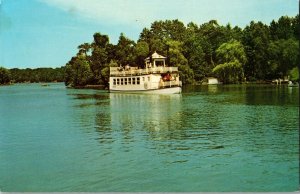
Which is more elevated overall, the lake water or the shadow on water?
the shadow on water

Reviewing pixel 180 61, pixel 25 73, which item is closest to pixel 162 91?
pixel 180 61

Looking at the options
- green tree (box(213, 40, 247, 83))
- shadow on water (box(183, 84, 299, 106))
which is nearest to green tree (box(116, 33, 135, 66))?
shadow on water (box(183, 84, 299, 106))

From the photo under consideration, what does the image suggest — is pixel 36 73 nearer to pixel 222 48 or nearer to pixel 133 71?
pixel 222 48

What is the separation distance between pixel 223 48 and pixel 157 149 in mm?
4362

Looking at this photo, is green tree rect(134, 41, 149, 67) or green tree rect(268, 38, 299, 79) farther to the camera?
green tree rect(134, 41, 149, 67)

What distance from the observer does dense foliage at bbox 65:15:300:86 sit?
749 cm

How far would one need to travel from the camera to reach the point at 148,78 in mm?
17500

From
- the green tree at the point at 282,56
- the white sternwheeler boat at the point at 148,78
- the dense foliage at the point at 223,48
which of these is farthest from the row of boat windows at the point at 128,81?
the green tree at the point at 282,56

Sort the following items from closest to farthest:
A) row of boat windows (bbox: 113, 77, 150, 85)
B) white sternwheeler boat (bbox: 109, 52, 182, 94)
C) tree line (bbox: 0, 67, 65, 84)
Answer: tree line (bbox: 0, 67, 65, 84), white sternwheeler boat (bbox: 109, 52, 182, 94), row of boat windows (bbox: 113, 77, 150, 85)

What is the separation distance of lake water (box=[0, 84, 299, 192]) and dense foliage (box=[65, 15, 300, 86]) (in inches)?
33.2

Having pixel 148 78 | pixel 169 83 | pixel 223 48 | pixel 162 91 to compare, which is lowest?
pixel 162 91

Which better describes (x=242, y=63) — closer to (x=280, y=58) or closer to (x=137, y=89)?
(x=280, y=58)

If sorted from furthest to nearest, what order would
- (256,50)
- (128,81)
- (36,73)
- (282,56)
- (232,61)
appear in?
(128,81) < (36,73) < (232,61) < (256,50) < (282,56)

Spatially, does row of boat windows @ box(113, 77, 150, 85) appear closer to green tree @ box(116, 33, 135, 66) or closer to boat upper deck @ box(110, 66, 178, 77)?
boat upper deck @ box(110, 66, 178, 77)
